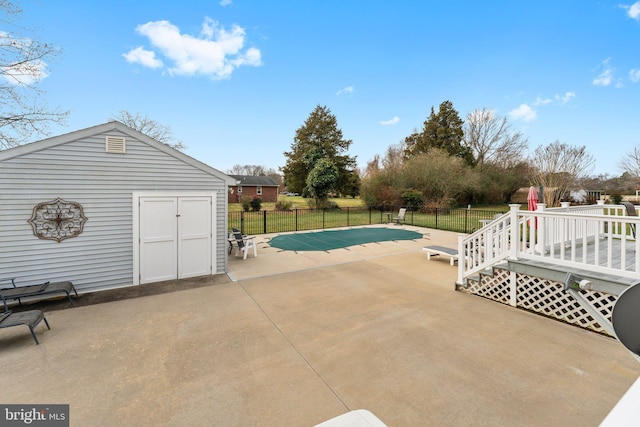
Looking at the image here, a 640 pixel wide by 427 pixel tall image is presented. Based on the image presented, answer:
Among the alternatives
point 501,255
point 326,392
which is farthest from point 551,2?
point 326,392

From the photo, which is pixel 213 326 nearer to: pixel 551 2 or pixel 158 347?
pixel 158 347

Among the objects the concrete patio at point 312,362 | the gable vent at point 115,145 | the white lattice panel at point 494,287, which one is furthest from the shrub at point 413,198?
the gable vent at point 115,145

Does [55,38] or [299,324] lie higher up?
[55,38]

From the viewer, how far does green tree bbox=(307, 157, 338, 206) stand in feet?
70.9

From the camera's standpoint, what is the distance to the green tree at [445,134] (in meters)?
29.0

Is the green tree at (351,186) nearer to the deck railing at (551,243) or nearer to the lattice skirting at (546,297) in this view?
the deck railing at (551,243)

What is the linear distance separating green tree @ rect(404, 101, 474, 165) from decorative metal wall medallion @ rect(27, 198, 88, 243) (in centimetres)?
2954

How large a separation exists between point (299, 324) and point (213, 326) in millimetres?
1287

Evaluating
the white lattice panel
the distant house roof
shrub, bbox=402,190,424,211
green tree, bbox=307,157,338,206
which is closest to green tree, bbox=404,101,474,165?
shrub, bbox=402,190,424,211

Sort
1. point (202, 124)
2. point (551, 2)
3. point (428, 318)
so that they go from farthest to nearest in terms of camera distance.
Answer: point (202, 124)
point (551, 2)
point (428, 318)

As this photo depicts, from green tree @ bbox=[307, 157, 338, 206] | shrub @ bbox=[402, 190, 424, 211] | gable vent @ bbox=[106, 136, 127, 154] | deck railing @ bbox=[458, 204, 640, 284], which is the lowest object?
deck railing @ bbox=[458, 204, 640, 284]

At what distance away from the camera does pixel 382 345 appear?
341 centimetres

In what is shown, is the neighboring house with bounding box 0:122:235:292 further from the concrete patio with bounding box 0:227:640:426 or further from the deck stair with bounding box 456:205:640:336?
the deck stair with bounding box 456:205:640:336

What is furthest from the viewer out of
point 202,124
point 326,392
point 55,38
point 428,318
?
point 202,124
